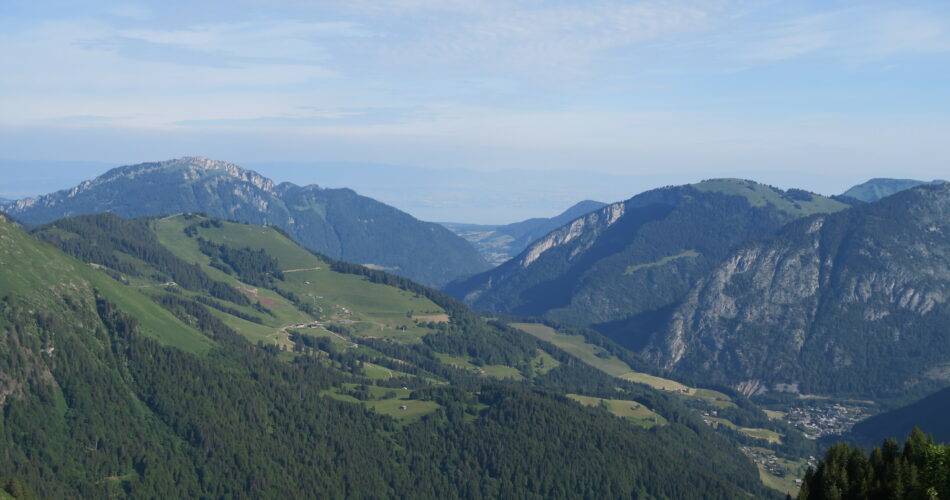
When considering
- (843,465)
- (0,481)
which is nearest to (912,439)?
(843,465)

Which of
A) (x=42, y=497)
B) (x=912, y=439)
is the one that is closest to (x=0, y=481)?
(x=42, y=497)

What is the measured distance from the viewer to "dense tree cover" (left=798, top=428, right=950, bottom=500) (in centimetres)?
11356

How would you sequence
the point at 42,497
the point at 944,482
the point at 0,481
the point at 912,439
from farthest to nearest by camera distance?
the point at 42,497
the point at 0,481
the point at 912,439
the point at 944,482

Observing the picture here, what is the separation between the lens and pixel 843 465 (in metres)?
127

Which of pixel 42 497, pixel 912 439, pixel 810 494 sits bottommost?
pixel 42 497

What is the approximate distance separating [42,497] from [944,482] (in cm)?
17369

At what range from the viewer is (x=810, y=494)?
127188 mm

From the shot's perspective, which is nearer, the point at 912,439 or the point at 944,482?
the point at 944,482

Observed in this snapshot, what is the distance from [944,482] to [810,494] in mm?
19368

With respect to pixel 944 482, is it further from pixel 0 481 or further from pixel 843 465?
pixel 0 481

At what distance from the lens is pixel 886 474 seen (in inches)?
4683

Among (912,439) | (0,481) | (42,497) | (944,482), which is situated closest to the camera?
(944,482)

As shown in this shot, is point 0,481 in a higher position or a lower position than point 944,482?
lower

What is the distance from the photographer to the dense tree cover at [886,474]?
11356 cm
